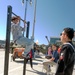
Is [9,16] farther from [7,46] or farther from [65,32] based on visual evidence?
[65,32]

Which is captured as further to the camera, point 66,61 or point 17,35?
point 17,35

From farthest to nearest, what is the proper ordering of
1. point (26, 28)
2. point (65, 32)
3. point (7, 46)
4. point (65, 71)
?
point (26, 28) < point (7, 46) < point (65, 32) < point (65, 71)

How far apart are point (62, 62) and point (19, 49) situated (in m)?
16.2

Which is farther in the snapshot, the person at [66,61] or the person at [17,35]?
the person at [17,35]

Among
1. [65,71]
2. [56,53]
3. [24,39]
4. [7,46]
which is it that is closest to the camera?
[65,71]

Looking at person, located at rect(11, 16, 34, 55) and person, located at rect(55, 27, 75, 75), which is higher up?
person, located at rect(11, 16, 34, 55)

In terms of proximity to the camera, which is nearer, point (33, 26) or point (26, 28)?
point (26, 28)

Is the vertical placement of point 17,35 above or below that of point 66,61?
above

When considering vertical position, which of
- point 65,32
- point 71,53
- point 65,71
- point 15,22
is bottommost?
point 65,71

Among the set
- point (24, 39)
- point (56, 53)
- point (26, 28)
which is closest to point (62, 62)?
point (24, 39)

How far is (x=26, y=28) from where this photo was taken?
355 inches

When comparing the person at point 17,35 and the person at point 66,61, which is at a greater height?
the person at point 17,35

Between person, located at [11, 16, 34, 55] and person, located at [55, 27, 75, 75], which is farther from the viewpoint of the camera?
person, located at [11, 16, 34, 55]

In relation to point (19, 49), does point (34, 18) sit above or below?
above
